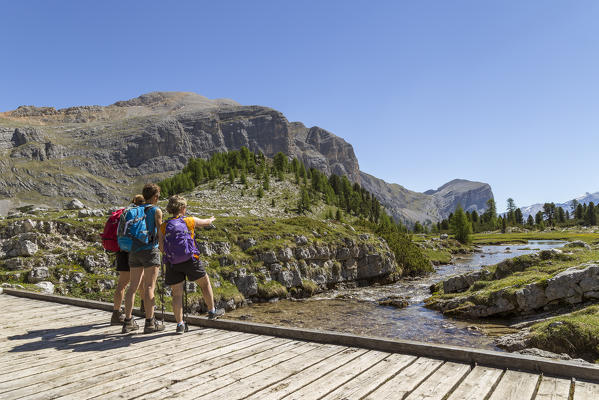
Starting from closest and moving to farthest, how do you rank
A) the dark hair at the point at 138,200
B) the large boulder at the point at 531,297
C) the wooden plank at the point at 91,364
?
the wooden plank at the point at 91,364, the dark hair at the point at 138,200, the large boulder at the point at 531,297

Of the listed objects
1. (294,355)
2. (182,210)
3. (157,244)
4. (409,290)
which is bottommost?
(409,290)

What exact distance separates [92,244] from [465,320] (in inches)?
999

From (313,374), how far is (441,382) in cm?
187

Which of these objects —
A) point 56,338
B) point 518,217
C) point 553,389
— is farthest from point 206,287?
point 518,217

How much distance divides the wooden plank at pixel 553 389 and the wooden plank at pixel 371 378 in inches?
72.9

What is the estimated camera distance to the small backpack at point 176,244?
8.21 m

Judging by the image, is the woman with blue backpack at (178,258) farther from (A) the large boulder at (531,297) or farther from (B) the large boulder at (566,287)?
(B) the large boulder at (566,287)

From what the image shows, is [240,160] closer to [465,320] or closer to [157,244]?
[465,320]

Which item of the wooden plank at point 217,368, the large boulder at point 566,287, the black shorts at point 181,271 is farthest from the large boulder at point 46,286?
the large boulder at point 566,287

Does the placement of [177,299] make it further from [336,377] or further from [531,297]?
[531,297]

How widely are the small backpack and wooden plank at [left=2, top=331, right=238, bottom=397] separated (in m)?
1.77

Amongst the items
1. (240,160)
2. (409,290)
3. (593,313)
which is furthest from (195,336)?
(240,160)

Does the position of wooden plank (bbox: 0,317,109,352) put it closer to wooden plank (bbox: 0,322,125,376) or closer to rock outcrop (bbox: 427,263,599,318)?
wooden plank (bbox: 0,322,125,376)

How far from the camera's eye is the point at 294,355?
6.55 metres
